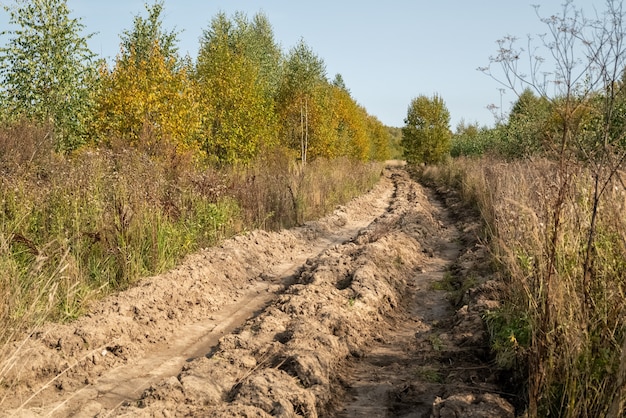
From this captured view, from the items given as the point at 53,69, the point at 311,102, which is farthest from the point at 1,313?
the point at 311,102

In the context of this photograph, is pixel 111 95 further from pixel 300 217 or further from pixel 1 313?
pixel 1 313

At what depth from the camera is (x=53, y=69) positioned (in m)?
15.8

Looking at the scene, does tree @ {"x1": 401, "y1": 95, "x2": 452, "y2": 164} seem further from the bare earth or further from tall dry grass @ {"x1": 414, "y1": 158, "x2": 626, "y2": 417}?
tall dry grass @ {"x1": 414, "y1": 158, "x2": 626, "y2": 417}

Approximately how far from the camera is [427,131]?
4909 cm

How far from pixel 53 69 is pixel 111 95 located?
9.17ft

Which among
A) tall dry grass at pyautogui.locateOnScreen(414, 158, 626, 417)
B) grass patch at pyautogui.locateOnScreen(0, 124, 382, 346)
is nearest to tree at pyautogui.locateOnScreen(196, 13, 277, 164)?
grass patch at pyautogui.locateOnScreen(0, 124, 382, 346)

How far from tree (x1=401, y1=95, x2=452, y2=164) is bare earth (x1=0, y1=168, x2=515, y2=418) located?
128 feet

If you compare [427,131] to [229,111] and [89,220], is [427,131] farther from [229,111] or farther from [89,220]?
[89,220]

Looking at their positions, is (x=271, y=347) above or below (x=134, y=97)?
below

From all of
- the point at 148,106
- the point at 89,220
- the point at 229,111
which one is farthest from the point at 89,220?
the point at 229,111

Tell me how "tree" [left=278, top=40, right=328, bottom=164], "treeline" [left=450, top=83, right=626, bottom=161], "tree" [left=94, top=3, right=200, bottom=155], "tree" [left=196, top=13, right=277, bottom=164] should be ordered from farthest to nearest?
"tree" [left=278, top=40, right=328, bottom=164]
"tree" [left=196, top=13, right=277, bottom=164]
"tree" [left=94, top=3, right=200, bottom=155]
"treeline" [left=450, top=83, right=626, bottom=161]

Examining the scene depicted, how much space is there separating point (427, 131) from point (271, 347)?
45.0 meters

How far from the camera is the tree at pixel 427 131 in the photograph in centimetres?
4888

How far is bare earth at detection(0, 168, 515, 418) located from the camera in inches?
198
